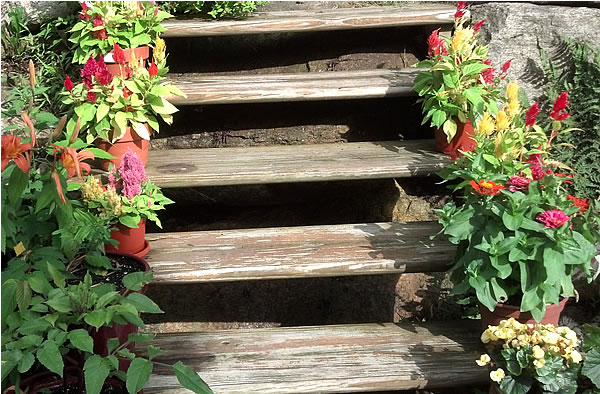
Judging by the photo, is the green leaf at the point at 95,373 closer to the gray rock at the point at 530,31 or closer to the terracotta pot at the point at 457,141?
the terracotta pot at the point at 457,141

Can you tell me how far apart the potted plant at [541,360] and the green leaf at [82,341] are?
3.54 feet

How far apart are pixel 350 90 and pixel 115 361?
1740 millimetres

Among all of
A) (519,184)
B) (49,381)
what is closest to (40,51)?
(49,381)

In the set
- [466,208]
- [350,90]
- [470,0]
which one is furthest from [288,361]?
[470,0]

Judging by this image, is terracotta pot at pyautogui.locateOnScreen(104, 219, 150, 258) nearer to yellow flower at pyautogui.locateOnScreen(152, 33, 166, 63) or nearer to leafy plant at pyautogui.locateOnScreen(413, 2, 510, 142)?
yellow flower at pyautogui.locateOnScreen(152, 33, 166, 63)

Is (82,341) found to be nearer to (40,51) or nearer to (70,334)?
(70,334)

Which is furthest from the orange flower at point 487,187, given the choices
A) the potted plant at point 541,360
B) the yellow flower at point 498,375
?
the yellow flower at point 498,375

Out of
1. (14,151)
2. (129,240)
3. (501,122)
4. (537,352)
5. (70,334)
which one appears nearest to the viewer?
(14,151)

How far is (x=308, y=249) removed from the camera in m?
2.70

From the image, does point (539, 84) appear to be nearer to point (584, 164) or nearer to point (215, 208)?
point (584, 164)

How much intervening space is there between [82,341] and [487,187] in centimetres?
126

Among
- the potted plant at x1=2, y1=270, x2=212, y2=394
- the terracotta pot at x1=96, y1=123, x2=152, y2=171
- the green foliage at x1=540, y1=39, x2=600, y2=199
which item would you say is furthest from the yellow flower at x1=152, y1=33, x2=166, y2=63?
the green foliage at x1=540, y1=39, x2=600, y2=199

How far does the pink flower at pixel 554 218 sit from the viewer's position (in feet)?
6.91

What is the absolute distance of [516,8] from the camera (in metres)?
3.28
